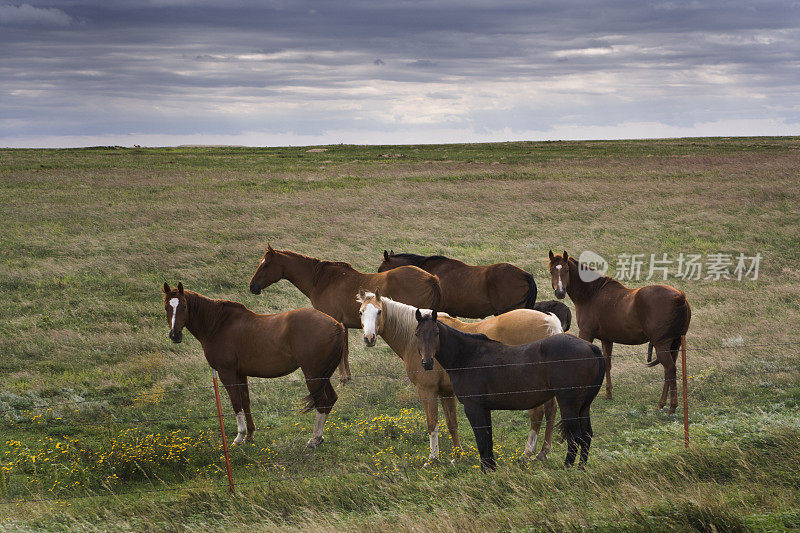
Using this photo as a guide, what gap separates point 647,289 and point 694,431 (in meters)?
3.11

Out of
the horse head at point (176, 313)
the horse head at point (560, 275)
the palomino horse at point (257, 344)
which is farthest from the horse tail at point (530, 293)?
the horse head at point (176, 313)

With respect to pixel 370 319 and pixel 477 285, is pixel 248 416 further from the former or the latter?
pixel 477 285

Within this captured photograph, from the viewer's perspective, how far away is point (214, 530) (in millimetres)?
6312

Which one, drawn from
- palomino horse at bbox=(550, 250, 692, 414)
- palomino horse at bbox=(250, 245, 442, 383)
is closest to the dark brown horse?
palomino horse at bbox=(250, 245, 442, 383)

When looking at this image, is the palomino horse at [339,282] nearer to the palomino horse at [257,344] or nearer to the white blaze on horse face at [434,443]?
the palomino horse at [257,344]

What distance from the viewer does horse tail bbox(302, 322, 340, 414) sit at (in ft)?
31.6

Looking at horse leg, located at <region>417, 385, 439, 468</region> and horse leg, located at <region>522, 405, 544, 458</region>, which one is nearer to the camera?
horse leg, located at <region>522, 405, 544, 458</region>

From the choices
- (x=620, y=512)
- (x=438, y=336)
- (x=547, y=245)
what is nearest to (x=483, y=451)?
(x=438, y=336)

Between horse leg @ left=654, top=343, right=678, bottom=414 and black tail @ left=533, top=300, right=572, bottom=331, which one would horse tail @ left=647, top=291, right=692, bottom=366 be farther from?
black tail @ left=533, top=300, right=572, bottom=331

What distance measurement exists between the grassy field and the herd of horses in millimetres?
672

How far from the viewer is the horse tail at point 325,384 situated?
9.64 metres

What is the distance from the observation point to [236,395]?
9.99 metres

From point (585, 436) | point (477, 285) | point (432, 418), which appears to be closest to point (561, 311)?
point (477, 285)

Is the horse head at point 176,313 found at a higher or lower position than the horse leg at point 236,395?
higher
